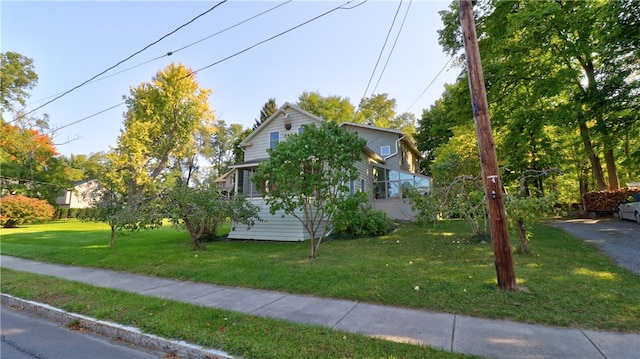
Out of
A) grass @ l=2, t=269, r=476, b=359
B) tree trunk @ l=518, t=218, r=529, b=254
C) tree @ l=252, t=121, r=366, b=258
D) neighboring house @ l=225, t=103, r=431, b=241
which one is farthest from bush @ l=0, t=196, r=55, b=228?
tree trunk @ l=518, t=218, r=529, b=254

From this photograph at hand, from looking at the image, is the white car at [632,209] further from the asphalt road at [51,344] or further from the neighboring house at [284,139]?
the asphalt road at [51,344]

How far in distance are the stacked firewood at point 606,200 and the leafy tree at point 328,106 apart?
71.9 ft

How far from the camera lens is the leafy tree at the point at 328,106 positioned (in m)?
34.0

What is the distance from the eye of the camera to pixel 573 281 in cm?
520

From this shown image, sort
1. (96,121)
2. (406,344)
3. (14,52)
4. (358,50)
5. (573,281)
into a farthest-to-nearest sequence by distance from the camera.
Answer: (14,52) → (96,121) → (358,50) → (573,281) → (406,344)

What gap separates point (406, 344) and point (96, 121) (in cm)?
1746

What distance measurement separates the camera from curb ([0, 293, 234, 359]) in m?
3.22

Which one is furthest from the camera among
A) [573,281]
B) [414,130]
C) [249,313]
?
[414,130]

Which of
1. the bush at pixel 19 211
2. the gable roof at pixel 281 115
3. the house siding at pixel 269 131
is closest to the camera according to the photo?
the gable roof at pixel 281 115

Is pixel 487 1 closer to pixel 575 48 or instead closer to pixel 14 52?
pixel 575 48

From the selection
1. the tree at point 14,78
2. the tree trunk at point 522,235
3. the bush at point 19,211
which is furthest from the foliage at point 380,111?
the tree at point 14,78

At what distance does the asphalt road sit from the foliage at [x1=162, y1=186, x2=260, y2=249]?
192 inches

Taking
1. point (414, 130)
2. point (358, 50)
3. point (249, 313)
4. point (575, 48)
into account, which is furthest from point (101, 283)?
point (414, 130)

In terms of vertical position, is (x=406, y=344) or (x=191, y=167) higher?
(x=191, y=167)
